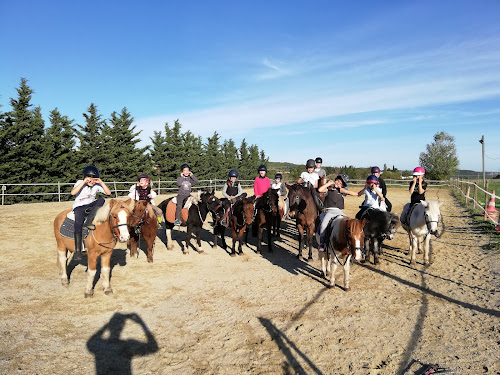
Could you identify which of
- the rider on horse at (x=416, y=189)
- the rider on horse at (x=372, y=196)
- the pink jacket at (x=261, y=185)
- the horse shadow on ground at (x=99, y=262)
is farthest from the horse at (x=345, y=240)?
the horse shadow on ground at (x=99, y=262)

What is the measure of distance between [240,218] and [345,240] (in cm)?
397

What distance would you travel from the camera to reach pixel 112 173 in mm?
30625

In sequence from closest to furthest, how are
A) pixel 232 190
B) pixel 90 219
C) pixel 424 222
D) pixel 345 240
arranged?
1. pixel 90 219
2. pixel 345 240
3. pixel 424 222
4. pixel 232 190

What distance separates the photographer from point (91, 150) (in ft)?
94.2

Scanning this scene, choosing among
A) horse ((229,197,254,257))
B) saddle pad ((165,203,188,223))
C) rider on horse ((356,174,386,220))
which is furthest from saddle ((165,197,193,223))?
rider on horse ((356,174,386,220))

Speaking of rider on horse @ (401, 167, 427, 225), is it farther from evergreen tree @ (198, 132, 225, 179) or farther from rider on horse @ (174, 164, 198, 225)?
evergreen tree @ (198, 132, 225, 179)

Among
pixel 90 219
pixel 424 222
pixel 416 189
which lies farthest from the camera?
pixel 416 189

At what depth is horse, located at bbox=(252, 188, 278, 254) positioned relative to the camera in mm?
8922

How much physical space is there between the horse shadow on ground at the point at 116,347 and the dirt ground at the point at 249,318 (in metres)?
Result: 0.01

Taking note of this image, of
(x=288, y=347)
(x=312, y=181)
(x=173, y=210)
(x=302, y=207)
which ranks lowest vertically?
(x=288, y=347)

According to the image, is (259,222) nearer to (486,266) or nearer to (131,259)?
(131,259)

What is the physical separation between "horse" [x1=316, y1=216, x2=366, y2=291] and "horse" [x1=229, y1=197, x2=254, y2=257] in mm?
2638

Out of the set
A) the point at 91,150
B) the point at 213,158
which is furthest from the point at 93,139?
the point at 213,158

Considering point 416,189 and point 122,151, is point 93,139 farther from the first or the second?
point 416,189
